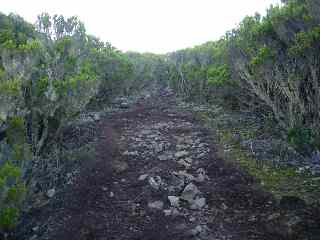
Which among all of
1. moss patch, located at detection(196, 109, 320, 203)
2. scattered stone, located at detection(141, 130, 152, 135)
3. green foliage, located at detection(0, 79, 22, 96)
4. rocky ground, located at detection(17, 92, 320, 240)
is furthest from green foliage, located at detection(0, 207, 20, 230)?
scattered stone, located at detection(141, 130, 152, 135)

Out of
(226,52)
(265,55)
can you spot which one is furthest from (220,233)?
(226,52)

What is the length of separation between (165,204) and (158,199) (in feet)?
0.77

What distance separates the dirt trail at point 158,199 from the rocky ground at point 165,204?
0.04 feet

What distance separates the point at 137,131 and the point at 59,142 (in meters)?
2.76

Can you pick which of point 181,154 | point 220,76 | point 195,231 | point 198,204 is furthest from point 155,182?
point 220,76

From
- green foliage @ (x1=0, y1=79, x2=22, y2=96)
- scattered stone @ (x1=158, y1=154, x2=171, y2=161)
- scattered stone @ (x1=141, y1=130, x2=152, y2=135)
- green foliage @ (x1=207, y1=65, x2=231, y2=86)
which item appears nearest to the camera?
green foliage @ (x1=0, y1=79, x2=22, y2=96)

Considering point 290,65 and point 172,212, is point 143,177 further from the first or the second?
point 290,65

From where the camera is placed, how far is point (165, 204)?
20.1 feet

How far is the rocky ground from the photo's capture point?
5.20 m

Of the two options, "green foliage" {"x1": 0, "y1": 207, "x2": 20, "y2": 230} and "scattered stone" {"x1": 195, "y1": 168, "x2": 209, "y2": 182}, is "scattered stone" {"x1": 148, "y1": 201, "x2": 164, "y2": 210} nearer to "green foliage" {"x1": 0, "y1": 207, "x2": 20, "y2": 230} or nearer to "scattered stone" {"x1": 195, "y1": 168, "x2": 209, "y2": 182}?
"scattered stone" {"x1": 195, "y1": 168, "x2": 209, "y2": 182}

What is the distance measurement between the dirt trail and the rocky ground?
1cm

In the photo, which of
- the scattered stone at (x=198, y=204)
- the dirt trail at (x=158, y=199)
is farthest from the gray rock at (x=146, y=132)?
the scattered stone at (x=198, y=204)

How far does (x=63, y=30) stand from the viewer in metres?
15.0

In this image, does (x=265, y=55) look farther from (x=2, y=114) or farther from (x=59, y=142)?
(x=2, y=114)
